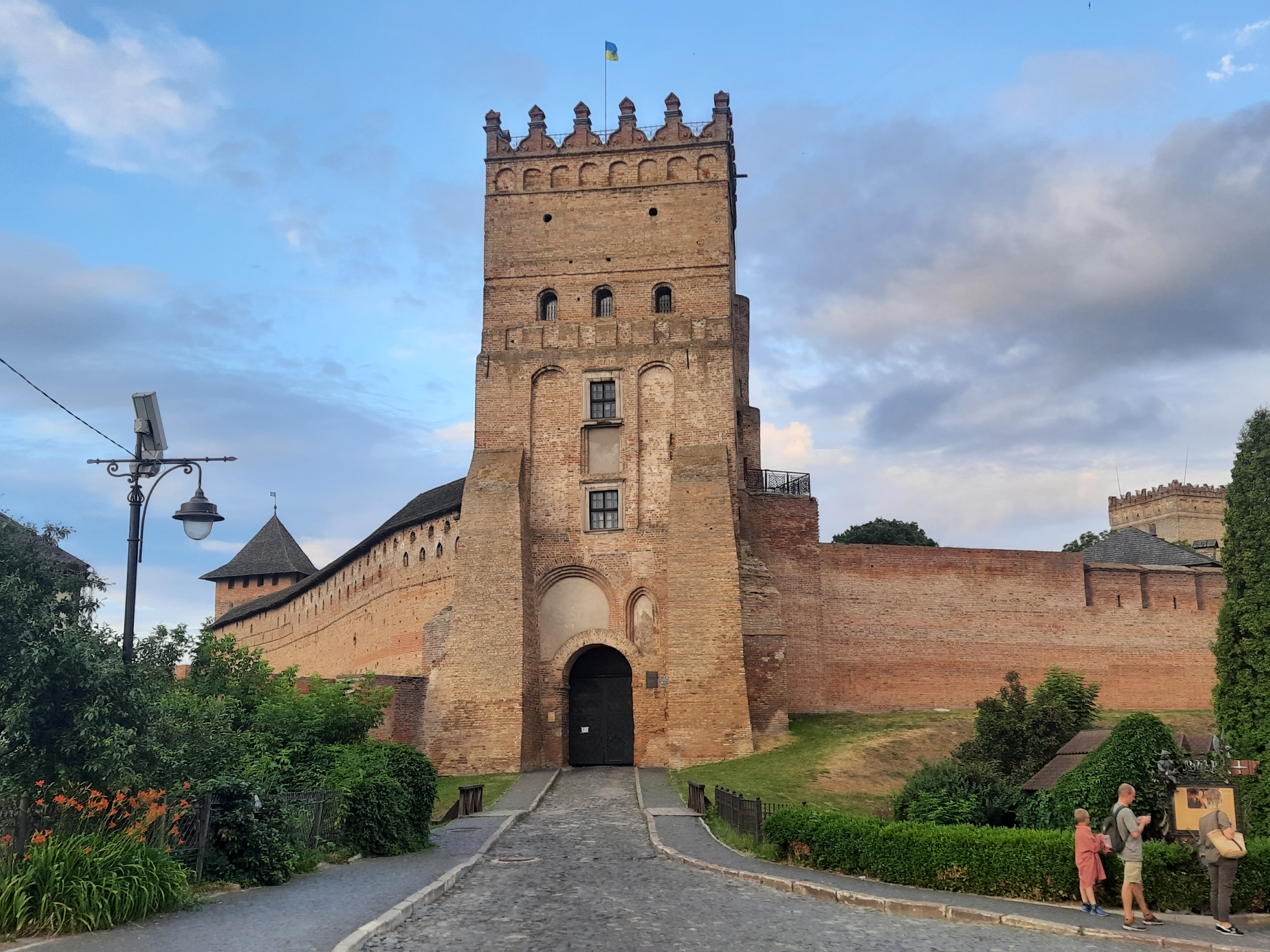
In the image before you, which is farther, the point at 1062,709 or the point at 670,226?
the point at 670,226

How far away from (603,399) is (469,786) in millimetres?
13038

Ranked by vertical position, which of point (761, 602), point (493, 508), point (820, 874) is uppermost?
point (493, 508)

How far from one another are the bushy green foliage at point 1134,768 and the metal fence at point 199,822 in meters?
10.4

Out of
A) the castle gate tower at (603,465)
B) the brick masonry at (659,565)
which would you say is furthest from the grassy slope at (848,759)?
the castle gate tower at (603,465)

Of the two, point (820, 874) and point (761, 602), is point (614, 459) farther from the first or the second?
point (820, 874)

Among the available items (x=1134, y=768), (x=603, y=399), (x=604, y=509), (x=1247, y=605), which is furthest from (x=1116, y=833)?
(x=603, y=399)

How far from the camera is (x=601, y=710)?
1214 inches

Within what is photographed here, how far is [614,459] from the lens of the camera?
3206cm

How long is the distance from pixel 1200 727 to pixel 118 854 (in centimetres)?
3025

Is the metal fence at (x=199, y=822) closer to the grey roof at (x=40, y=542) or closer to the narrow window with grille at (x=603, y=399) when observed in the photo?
the grey roof at (x=40, y=542)

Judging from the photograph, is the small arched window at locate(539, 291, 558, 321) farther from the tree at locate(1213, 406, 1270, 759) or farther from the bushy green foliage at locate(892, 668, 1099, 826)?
the tree at locate(1213, 406, 1270, 759)

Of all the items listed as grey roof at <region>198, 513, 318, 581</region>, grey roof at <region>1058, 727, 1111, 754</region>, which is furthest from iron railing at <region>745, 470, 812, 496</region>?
grey roof at <region>198, 513, 318, 581</region>

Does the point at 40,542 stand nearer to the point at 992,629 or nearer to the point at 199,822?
the point at 199,822

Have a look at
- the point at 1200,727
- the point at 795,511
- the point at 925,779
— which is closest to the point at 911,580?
the point at 795,511
